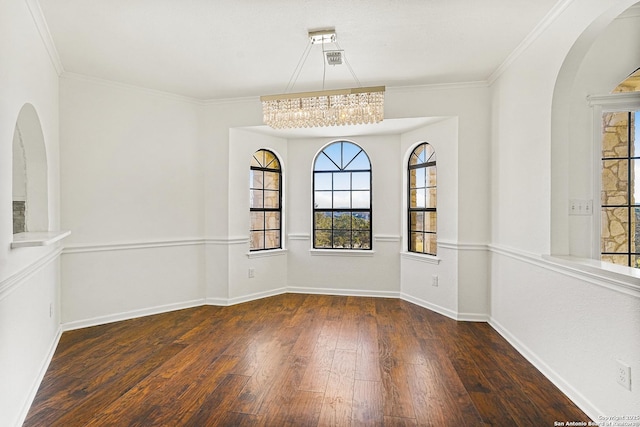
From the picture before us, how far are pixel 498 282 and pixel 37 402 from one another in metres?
4.04

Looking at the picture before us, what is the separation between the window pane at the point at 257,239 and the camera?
205 inches

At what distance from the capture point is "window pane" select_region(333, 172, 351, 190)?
17.8 feet

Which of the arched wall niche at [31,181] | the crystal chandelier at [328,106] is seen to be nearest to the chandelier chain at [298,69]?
the crystal chandelier at [328,106]

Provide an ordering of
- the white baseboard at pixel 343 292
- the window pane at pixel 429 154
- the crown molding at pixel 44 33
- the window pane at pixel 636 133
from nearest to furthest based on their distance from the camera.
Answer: the crown molding at pixel 44 33 → the window pane at pixel 636 133 → the window pane at pixel 429 154 → the white baseboard at pixel 343 292

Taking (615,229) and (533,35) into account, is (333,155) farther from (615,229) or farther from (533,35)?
(615,229)

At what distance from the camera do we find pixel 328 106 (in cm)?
322

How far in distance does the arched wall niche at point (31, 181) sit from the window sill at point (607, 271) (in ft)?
13.6

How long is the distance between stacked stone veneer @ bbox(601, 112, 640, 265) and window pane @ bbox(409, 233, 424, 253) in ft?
7.60

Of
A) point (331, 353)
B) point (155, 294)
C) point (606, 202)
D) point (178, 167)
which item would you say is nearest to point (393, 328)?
point (331, 353)

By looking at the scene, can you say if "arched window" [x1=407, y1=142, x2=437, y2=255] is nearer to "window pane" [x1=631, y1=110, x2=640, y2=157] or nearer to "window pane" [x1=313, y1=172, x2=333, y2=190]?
"window pane" [x1=313, y1=172, x2=333, y2=190]

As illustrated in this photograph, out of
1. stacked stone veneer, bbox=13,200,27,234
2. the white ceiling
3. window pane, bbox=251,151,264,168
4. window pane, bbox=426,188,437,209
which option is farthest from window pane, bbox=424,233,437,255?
stacked stone veneer, bbox=13,200,27,234

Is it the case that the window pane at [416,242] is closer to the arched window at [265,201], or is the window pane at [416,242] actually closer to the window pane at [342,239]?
the window pane at [342,239]

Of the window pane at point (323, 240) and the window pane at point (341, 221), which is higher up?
the window pane at point (341, 221)

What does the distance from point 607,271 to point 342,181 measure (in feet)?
12.3
